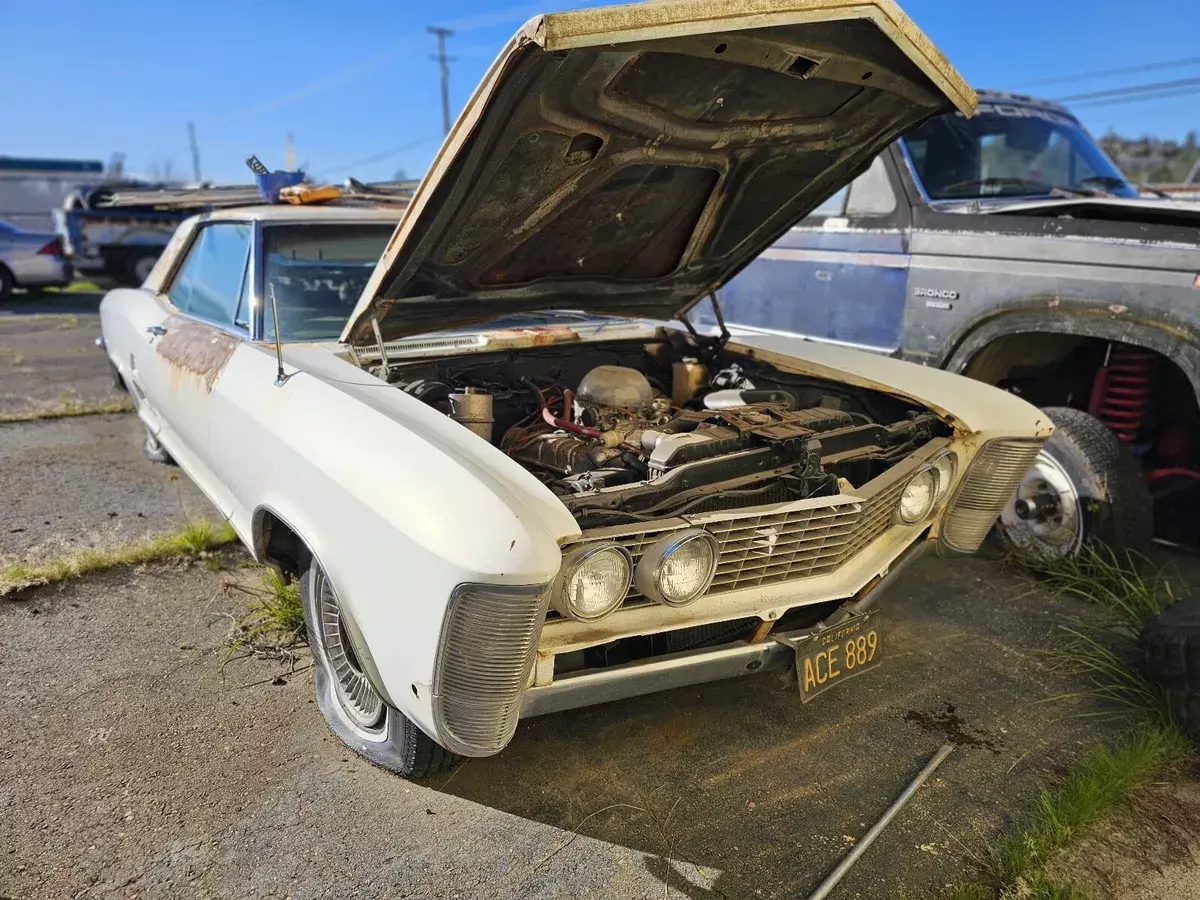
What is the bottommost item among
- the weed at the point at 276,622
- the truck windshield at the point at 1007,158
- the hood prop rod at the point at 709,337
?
the weed at the point at 276,622

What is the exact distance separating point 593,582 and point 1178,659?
6.46ft

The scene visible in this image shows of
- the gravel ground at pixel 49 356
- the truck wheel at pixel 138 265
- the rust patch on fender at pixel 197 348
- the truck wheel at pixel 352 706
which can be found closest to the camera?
the truck wheel at pixel 352 706

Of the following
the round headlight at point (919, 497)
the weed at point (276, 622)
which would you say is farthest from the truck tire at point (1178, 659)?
the weed at point (276, 622)

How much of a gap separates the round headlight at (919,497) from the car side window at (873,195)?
2295 mm

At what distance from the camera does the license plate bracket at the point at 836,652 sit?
234 cm

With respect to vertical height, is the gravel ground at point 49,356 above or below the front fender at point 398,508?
below

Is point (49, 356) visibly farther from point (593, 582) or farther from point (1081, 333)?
point (1081, 333)

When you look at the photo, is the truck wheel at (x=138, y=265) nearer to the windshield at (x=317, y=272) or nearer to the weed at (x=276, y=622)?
the windshield at (x=317, y=272)

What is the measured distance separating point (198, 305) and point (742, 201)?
244 cm

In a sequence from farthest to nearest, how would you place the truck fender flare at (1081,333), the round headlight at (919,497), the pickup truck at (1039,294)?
the pickup truck at (1039,294) < the truck fender flare at (1081,333) < the round headlight at (919,497)

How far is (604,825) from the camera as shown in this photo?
228 cm

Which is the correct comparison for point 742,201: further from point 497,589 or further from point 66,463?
point 66,463

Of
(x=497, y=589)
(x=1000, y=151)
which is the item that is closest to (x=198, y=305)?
(x=497, y=589)

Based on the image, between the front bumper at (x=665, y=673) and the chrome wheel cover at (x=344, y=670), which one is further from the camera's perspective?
the chrome wheel cover at (x=344, y=670)
